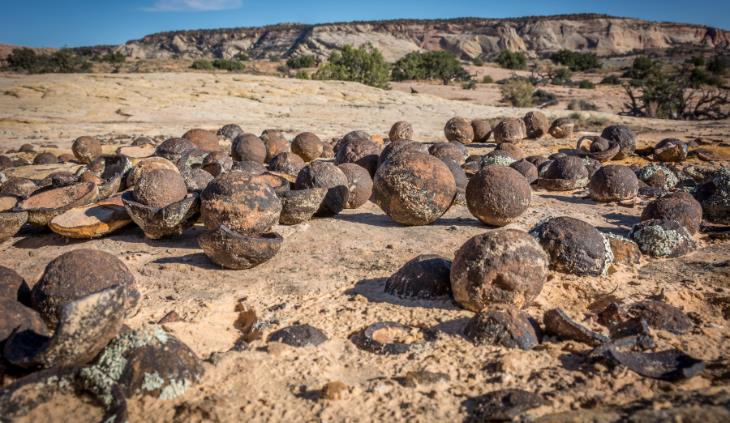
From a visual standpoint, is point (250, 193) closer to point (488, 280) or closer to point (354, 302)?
point (354, 302)

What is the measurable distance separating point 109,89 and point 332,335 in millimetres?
22271

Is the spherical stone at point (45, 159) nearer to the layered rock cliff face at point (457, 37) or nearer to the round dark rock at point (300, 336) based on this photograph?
the round dark rock at point (300, 336)

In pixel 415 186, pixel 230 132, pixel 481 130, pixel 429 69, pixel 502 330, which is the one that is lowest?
pixel 502 330

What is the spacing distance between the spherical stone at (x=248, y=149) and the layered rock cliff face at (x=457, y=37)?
56.5 m

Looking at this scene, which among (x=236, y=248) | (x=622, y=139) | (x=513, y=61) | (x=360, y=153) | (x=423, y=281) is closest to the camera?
(x=423, y=281)

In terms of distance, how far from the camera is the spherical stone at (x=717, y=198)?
24.6 ft

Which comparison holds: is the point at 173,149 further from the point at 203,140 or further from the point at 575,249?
the point at 575,249

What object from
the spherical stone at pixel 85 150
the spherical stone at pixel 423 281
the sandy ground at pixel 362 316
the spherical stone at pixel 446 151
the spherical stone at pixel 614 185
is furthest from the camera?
the spherical stone at pixel 85 150

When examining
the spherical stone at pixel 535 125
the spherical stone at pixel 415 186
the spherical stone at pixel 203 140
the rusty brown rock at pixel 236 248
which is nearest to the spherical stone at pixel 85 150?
the spherical stone at pixel 203 140

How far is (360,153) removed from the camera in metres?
9.86

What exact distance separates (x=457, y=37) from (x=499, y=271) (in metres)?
71.9

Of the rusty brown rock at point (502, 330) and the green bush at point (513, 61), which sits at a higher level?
the green bush at point (513, 61)

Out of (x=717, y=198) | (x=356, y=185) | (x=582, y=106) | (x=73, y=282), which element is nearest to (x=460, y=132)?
(x=356, y=185)

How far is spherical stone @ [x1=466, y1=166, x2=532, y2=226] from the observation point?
6531 mm
